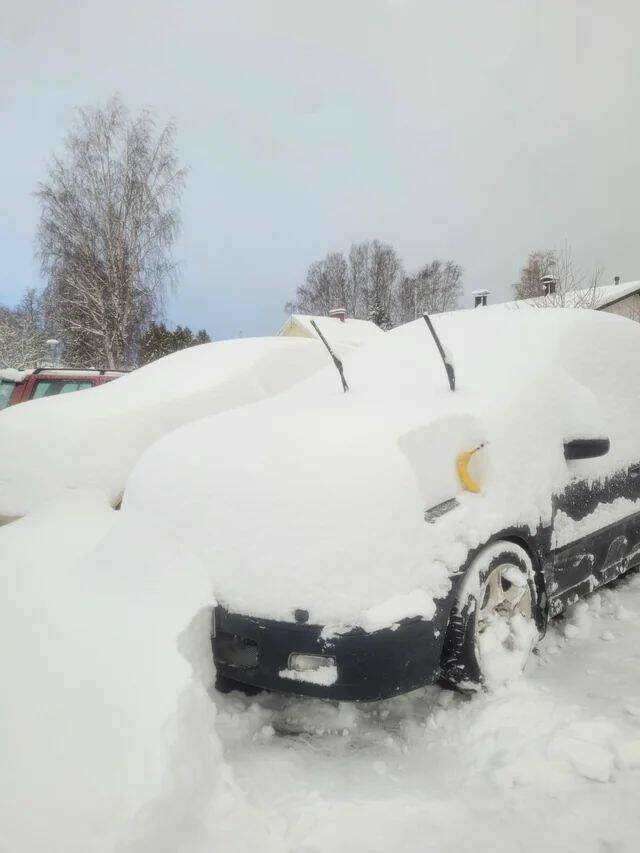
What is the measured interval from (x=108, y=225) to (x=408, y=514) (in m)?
18.7

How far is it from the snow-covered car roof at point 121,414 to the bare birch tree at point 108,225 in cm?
1497

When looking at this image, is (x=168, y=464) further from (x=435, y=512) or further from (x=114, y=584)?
(x=435, y=512)

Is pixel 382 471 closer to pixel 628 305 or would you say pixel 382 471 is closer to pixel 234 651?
pixel 234 651

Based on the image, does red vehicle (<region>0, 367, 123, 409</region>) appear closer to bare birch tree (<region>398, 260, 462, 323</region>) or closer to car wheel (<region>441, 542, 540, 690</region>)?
car wheel (<region>441, 542, 540, 690</region>)

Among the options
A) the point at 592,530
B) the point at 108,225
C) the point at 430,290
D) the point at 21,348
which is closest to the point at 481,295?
the point at 108,225

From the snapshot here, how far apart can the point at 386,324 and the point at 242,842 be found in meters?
44.1

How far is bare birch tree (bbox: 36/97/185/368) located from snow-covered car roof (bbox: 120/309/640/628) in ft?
56.9

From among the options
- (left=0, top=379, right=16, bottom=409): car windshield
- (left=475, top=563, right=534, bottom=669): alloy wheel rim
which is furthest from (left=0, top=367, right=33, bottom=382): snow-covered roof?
(left=475, top=563, right=534, bottom=669): alloy wheel rim

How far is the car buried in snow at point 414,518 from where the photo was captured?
1.83 meters

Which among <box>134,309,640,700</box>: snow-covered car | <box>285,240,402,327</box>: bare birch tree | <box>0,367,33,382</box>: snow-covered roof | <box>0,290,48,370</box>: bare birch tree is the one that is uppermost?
<box>285,240,402,327</box>: bare birch tree

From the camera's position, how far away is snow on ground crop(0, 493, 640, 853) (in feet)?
4.91

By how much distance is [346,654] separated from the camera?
5.87 ft

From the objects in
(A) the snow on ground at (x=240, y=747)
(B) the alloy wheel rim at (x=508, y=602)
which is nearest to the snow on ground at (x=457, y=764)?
(A) the snow on ground at (x=240, y=747)

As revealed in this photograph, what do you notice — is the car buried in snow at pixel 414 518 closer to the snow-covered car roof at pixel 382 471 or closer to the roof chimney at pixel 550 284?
the snow-covered car roof at pixel 382 471
